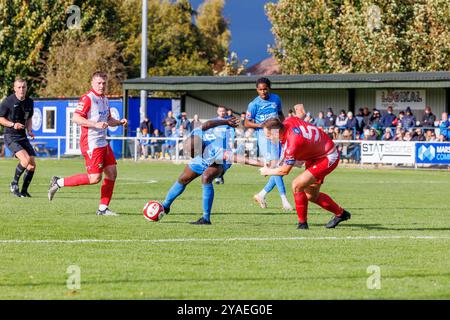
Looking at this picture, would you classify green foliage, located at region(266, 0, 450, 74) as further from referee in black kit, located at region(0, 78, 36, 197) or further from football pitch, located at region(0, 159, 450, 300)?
referee in black kit, located at region(0, 78, 36, 197)

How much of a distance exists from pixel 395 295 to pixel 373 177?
23.3 metres

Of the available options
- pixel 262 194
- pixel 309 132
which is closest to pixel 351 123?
pixel 262 194

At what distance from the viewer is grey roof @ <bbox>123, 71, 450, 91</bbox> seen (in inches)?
1656

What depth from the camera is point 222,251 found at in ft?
40.4

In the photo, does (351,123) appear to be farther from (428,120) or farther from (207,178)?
(207,178)

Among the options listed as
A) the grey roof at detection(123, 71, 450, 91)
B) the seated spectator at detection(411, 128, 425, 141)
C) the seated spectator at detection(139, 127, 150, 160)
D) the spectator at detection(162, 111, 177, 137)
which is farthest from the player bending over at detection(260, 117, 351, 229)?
the spectator at detection(162, 111, 177, 137)

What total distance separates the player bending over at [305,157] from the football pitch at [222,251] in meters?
0.37

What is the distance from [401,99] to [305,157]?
31.5 m

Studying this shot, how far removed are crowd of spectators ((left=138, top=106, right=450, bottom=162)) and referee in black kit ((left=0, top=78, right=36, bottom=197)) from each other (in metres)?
17.4

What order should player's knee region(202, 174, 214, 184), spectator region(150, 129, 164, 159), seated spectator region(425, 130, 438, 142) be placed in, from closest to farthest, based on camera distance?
player's knee region(202, 174, 214, 184) < seated spectator region(425, 130, 438, 142) < spectator region(150, 129, 164, 159)

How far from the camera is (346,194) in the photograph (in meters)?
23.7

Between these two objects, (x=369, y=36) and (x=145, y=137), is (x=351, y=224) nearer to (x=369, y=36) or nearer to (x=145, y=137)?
(x=145, y=137)
